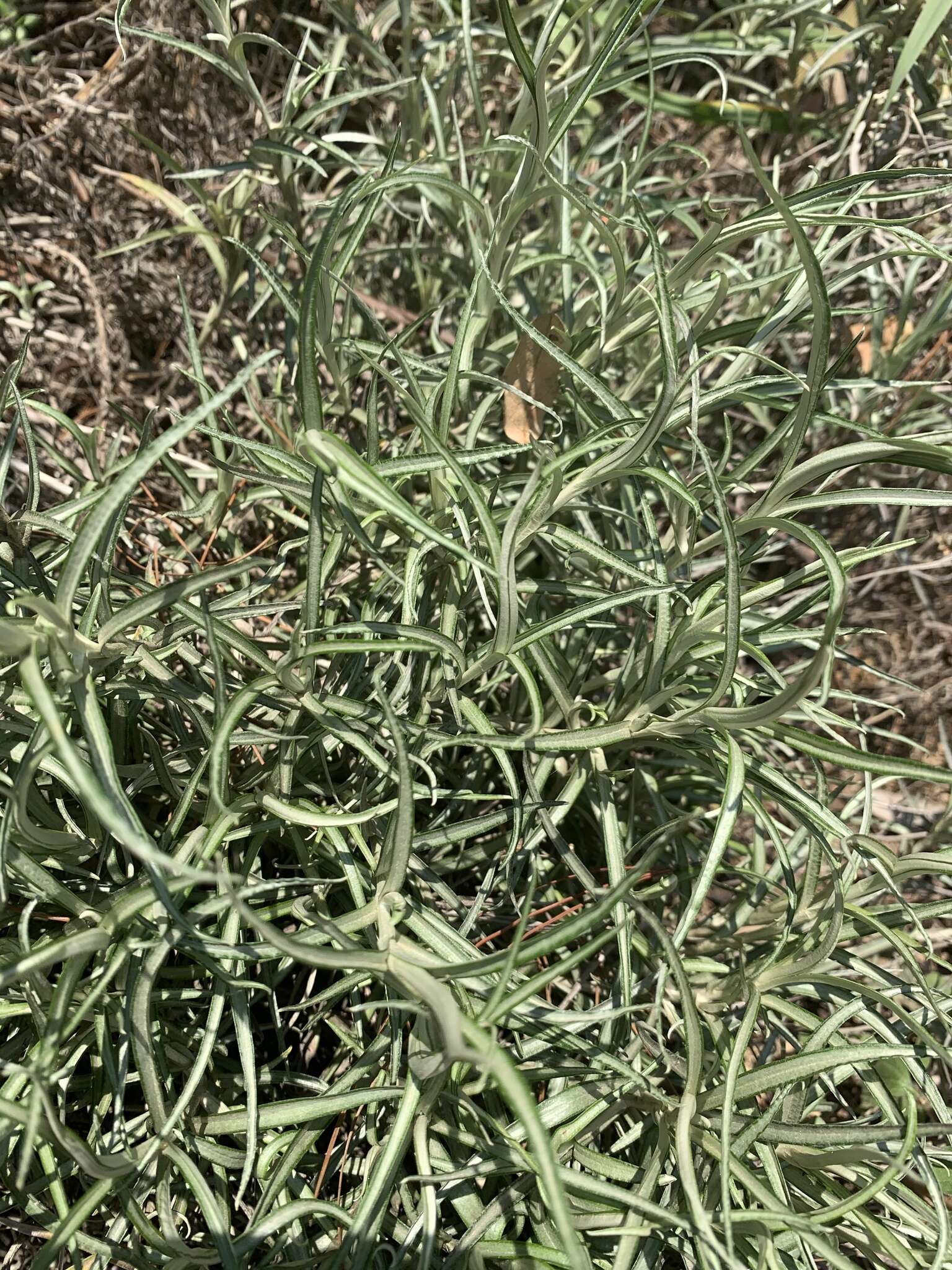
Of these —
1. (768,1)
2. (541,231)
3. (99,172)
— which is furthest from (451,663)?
(768,1)

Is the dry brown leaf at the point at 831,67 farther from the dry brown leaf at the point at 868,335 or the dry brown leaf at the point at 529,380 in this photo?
the dry brown leaf at the point at 529,380

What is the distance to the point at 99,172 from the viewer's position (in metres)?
1.59

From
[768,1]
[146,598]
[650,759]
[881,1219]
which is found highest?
[768,1]

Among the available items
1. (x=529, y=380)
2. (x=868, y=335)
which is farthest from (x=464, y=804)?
(x=868, y=335)

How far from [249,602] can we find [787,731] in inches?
29.4

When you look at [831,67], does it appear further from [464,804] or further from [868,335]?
[464,804]

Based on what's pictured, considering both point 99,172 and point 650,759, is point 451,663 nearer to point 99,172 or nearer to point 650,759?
point 650,759

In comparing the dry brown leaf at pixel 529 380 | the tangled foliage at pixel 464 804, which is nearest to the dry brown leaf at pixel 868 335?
the tangled foliage at pixel 464 804

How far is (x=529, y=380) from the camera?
42.0 inches

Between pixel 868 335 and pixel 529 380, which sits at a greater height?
pixel 529 380

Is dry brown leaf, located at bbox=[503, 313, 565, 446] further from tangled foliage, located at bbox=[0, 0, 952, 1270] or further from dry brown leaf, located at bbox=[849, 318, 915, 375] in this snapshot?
dry brown leaf, located at bbox=[849, 318, 915, 375]

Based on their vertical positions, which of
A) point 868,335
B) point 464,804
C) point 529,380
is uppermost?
point 529,380

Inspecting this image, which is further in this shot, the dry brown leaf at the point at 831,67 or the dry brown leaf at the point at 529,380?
the dry brown leaf at the point at 831,67

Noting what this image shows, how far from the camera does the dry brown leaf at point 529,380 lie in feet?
3.49
